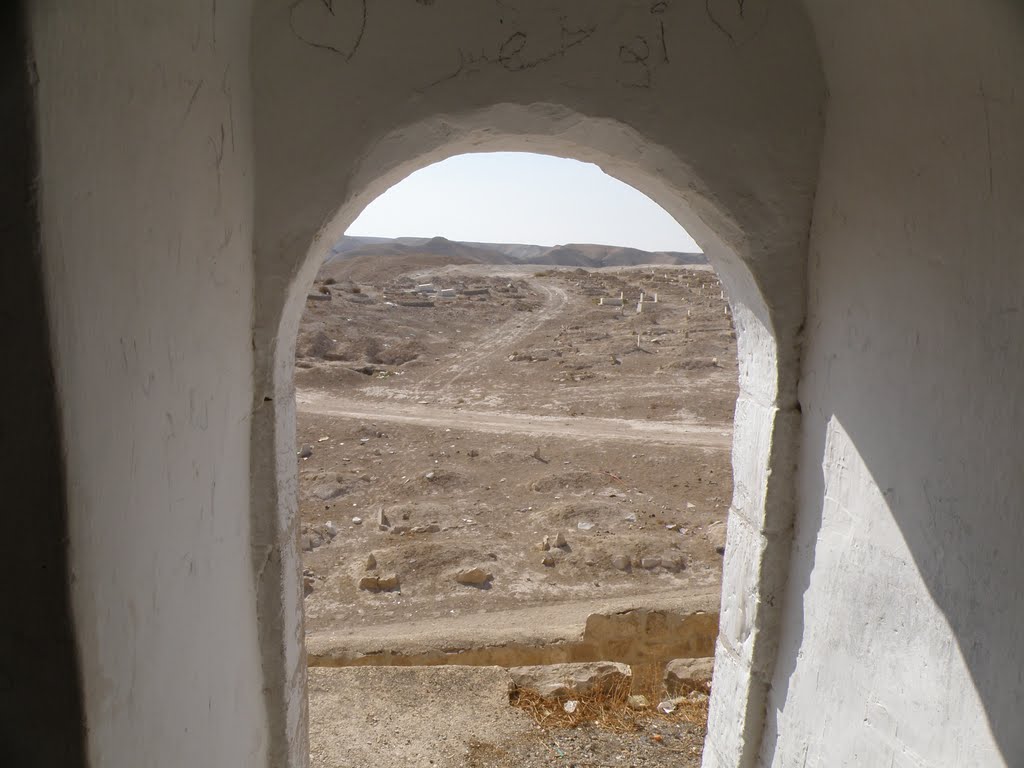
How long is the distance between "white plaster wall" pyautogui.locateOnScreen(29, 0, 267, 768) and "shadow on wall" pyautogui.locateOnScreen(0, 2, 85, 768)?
0.02 m

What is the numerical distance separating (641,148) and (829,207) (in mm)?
608

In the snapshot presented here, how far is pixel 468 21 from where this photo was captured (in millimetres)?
2250

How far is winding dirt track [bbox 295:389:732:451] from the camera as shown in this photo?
11.9 meters

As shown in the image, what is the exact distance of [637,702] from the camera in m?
4.92

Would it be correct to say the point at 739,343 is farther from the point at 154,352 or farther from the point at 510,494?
the point at 510,494

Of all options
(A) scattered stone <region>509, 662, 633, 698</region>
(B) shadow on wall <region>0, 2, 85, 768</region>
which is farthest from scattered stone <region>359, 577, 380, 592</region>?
(B) shadow on wall <region>0, 2, 85, 768</region>

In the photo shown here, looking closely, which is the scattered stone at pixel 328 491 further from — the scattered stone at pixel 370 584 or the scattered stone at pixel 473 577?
the scattered stone at pixel 473 577

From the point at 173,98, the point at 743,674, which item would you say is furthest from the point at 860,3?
the point at 743,674

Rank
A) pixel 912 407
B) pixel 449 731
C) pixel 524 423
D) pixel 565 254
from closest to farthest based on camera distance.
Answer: pixel 912 407
pixel 449 731
pixel 524 423
pixel 565 254

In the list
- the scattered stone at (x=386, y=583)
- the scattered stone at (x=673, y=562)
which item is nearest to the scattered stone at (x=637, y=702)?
the scattered stone at (x=673, y=562)

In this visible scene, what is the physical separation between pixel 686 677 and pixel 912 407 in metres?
3.64

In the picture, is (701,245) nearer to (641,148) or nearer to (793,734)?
(641,148)

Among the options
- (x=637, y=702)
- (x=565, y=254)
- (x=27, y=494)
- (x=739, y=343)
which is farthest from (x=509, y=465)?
(x=565, y=254)

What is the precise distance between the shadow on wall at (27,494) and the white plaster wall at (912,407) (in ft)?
6.09
